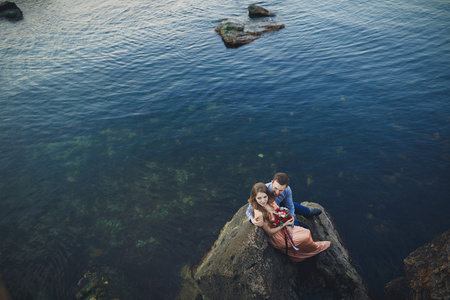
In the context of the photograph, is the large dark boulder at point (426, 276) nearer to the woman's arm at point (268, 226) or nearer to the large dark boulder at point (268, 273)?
the large dark boulder at point (268, 273)

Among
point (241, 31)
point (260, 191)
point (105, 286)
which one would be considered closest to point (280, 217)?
point (260, 191)

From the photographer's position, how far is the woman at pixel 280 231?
19.9ft

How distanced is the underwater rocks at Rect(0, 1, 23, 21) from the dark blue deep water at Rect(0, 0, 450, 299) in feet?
47.7

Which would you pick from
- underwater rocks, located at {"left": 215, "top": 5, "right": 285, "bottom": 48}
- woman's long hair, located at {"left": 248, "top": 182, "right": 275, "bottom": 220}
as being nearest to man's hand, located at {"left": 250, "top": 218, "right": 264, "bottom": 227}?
woman's long hair, located at {"left": 248, "top": 182, "right": 275, "bottom": 220}

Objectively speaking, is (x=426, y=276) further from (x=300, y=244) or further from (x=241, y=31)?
(x=241, y=31)

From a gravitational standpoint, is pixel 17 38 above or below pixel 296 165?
above

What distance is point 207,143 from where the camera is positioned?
1384 centimetres

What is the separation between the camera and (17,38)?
2812cm

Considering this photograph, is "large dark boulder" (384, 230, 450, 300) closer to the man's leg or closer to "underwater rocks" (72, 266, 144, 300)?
the man's leg

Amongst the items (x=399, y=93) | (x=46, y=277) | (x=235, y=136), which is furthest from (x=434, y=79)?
(x=46, y=277)

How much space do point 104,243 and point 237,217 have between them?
5422 mm

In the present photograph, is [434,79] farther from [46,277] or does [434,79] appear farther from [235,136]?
[46,277]

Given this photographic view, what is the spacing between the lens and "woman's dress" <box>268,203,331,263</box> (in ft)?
21.4

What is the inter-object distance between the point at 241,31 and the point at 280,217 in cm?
2289
